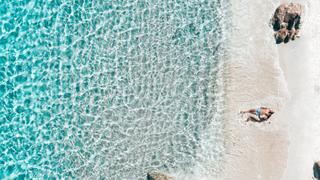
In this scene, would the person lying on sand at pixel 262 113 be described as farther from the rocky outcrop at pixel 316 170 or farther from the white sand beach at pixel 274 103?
the rocky outcrop at pixel 316 170

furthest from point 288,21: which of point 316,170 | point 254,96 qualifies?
point 316,170

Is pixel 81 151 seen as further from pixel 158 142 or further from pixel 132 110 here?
pixel 158 142

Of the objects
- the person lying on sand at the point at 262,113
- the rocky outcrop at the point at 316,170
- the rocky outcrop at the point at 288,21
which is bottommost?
the rocky outcrop at the point at 316,170

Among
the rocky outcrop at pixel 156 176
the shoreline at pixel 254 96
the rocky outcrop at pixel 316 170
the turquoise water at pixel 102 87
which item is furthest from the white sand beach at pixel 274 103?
the rocky outcrop at pixel 156 176

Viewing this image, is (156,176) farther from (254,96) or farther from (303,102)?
(303,102)

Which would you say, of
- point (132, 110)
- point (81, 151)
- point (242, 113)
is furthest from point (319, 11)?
point (81, 151)
